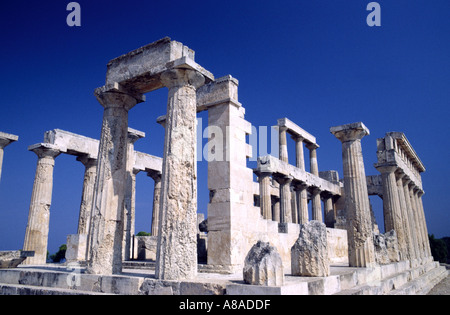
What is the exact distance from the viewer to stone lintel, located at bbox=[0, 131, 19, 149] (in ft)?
54.8

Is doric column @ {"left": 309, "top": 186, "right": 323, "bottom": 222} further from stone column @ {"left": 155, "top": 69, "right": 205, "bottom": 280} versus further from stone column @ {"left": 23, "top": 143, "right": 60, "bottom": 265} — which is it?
stone column @ {"left": 155, "top": 69, "right": 205, "bottom": 280}

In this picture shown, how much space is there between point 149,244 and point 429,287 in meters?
12.4

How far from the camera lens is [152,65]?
8117mm

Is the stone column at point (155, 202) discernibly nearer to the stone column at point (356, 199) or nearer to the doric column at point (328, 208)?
the stone column at point (356, 199)

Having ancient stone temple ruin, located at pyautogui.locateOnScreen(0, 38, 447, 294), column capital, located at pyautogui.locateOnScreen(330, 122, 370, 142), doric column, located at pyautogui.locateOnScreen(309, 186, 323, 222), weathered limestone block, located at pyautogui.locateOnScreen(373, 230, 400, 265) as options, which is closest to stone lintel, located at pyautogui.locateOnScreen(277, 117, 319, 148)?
doric column, located at pyautogui.locateOnScreen(309, 186, 323, 222)

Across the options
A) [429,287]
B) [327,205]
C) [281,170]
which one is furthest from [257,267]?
[327,205]

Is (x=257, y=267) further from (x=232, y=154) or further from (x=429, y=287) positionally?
(x=429, y=287)

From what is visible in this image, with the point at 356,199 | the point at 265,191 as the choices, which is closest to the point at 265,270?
the point at 356,199

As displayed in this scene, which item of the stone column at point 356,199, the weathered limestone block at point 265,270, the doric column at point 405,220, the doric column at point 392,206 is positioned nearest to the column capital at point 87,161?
the stone column at point 356,199

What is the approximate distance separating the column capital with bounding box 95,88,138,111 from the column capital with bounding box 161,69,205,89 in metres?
1.78

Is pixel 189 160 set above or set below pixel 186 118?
below

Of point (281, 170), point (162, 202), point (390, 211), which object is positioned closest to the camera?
point (162, 202)

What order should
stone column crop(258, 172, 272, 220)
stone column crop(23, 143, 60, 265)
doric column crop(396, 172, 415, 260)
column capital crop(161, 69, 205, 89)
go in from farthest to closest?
stone column crop(258, 172, 272, 220) → doric column crop(396, 172, 415, 260) → stone column crop(23, 143, 60, 265) → column capital crop(161, 69, 205, 89)

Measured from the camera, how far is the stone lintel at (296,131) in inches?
945
